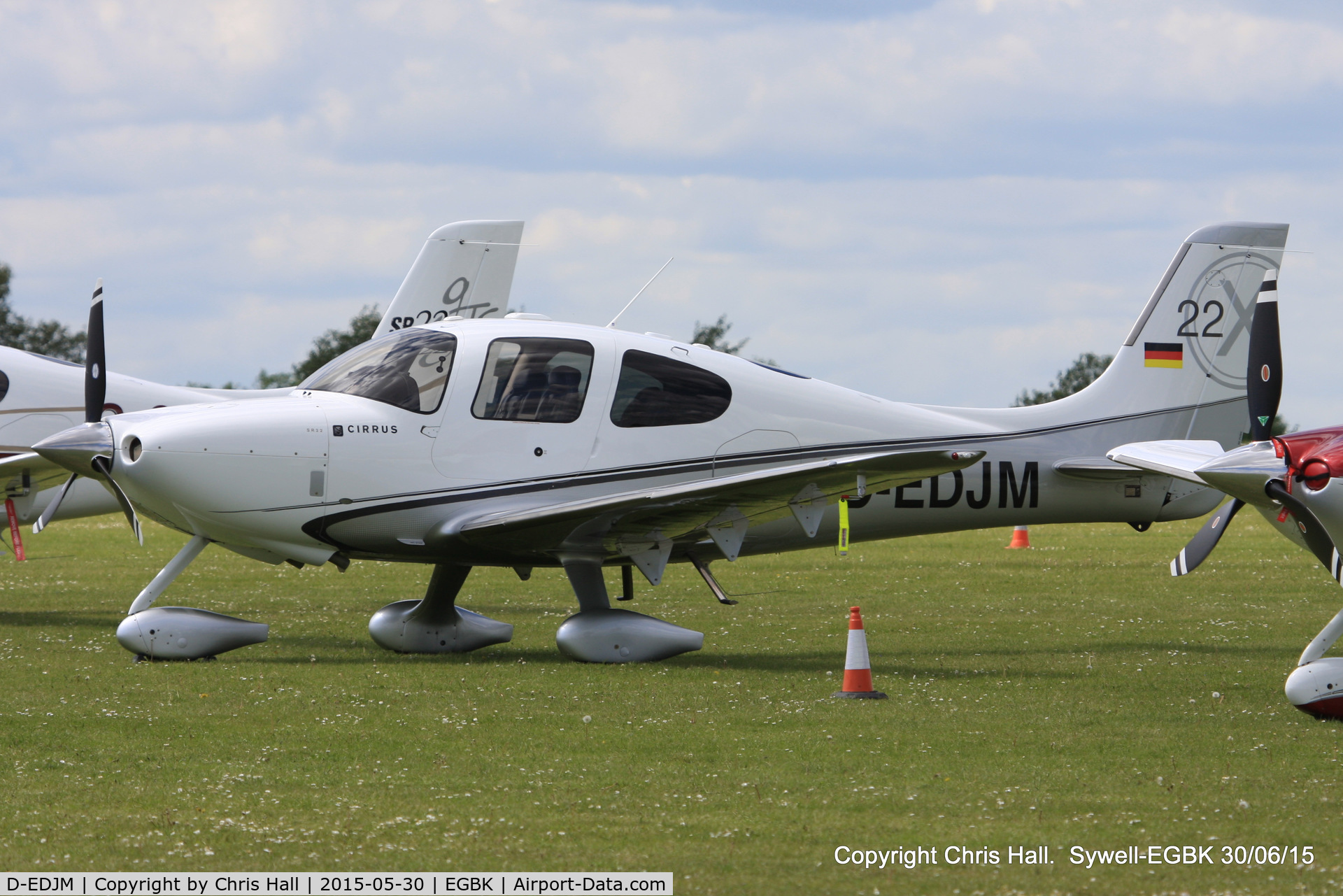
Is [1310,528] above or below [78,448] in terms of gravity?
below

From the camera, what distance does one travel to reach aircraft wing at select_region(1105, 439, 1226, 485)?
373 inches

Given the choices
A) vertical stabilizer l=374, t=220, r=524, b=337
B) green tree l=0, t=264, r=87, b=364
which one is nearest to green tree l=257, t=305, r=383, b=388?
green tree l=0, t=264, r=87, b=364

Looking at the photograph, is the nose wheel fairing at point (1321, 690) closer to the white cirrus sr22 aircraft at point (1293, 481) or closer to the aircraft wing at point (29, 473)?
the white cirrus sr22 aircraft at point (1293, 481)

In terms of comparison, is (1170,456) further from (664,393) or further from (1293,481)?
(664,393)

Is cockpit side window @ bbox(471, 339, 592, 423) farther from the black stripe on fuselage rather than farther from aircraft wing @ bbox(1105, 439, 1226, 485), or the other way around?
aircraft wing @ bbox(1105, 439, 1226, 485)

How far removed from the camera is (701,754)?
7.25 meters

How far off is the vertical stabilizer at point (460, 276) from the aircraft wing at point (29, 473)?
8.76m

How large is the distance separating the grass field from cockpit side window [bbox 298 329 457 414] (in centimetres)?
203

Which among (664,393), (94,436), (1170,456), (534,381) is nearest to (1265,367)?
(1170,456)

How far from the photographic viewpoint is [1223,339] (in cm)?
1318

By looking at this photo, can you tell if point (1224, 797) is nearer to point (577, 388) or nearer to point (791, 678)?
point (791, 678)

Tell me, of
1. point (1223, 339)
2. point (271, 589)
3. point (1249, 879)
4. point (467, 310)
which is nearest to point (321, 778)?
point (1249, 879)

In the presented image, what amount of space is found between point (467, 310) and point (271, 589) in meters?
7.00

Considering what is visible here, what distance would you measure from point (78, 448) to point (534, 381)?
331 centimetres
